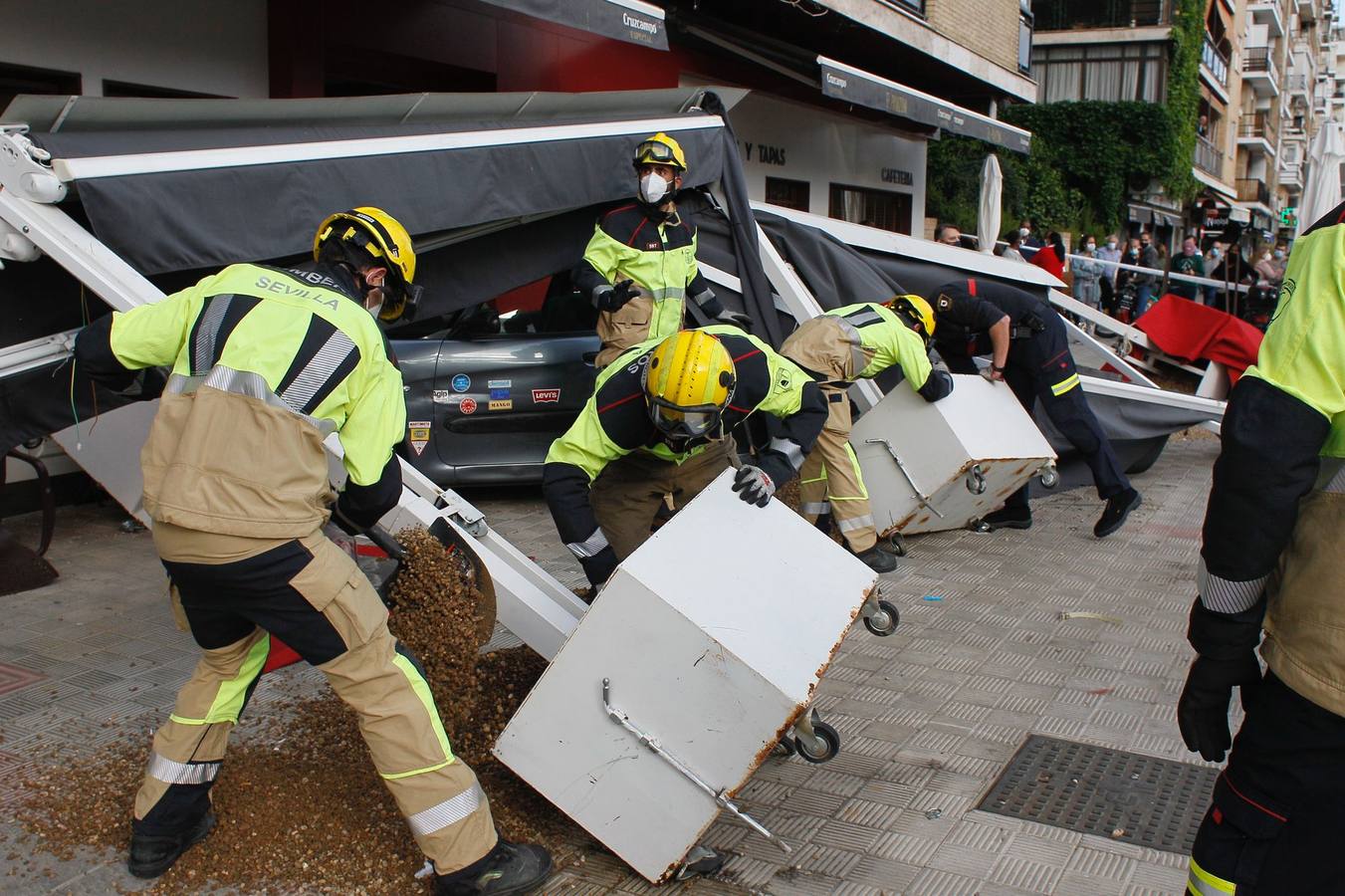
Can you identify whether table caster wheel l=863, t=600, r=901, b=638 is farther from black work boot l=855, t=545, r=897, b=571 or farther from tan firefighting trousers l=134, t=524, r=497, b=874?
tan firefighting trousers l=134, t=524, r=497, b=874

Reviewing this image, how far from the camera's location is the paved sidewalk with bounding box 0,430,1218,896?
3197 mm

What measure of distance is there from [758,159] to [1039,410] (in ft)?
22.6

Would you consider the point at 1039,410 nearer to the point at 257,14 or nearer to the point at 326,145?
the point at 326,145

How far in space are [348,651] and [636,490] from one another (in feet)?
5.64

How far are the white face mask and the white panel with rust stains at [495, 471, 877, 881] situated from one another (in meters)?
3.33

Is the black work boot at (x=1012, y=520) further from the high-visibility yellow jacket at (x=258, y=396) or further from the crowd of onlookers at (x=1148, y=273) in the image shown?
the crowd of onlookers at (x=1148, y=273)

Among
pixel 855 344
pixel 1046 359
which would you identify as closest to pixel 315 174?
pixel 855 344

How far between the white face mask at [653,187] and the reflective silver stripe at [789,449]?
2.37 metres

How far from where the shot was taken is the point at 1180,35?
3444cm

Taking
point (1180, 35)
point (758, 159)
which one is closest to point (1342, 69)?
point (1180, 35)

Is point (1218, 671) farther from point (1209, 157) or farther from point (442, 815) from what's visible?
point (1209, 157)

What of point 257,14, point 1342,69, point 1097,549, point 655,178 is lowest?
point 1097,549

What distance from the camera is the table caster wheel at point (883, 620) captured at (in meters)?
4.64

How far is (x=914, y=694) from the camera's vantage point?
4527 mm
